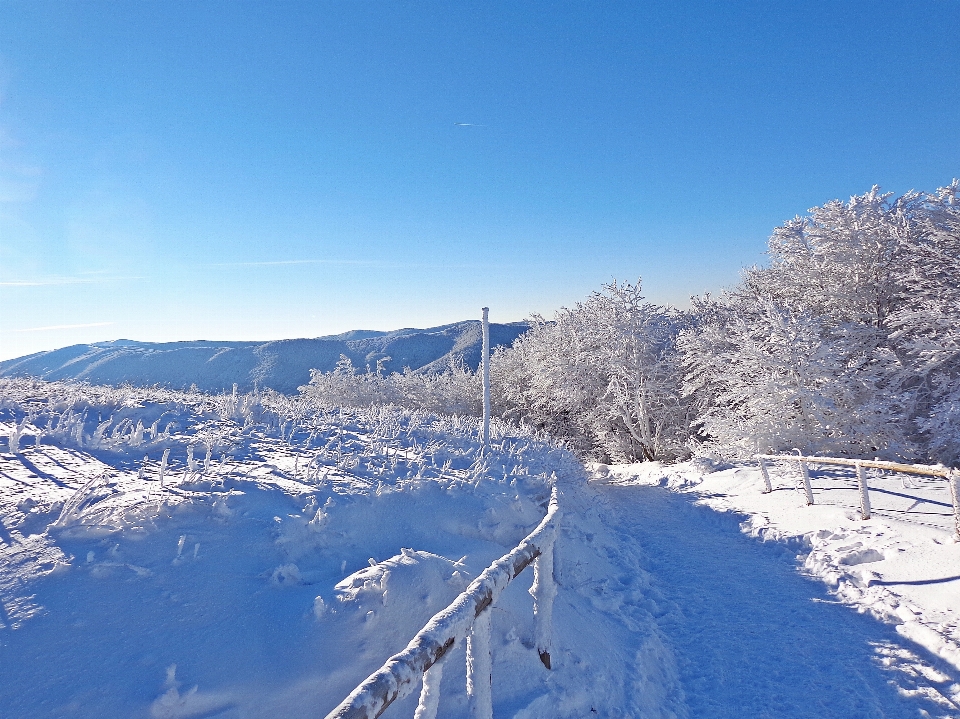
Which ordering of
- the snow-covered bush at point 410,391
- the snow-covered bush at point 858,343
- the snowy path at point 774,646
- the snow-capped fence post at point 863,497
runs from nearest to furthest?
the snowy path at point 774,646, the snow-capped fence post at point 863,497, the snow-covered bush at point 858,343, the snow-covered bush at point 410,391

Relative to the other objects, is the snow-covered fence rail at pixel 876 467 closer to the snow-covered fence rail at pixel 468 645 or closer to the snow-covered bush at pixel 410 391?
the snow-covered fence rail at pixel 468 645

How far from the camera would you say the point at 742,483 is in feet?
40.2

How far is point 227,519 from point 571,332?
22407mm

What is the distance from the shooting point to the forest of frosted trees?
14992mm

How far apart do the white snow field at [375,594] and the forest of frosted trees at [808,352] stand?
817cm

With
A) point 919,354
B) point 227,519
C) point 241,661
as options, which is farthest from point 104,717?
point 919,354

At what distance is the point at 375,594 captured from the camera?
3.90 metres

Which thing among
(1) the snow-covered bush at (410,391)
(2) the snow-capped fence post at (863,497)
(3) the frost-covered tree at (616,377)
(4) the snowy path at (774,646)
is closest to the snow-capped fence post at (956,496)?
(2) the snow-capped fence post at (863,497)

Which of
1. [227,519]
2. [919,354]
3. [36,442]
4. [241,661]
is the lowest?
[241,661]

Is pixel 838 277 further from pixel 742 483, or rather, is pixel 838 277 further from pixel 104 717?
pixel 104 717

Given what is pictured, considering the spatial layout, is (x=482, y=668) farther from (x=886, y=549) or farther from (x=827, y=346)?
(x=827, y=346)

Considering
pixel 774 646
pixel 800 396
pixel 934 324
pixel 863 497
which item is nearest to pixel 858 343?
pixel 934 324

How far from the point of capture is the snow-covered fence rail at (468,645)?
1.80 m

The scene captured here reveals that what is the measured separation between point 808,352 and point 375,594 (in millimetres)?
16386
